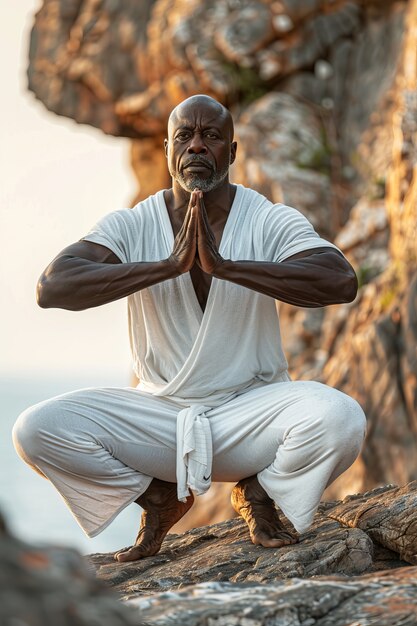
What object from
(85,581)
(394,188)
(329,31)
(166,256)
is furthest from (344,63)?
(85,581)

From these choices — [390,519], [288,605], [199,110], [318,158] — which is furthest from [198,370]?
[318,158]

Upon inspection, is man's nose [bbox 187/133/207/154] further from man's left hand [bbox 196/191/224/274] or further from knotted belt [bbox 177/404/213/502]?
knotted belt [bbox 177/404/213/502]

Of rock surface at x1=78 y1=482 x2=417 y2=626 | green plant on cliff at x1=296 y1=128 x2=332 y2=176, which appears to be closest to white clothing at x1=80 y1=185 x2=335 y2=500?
rock surface at x1=78 y1=482 x2=417 y2=626

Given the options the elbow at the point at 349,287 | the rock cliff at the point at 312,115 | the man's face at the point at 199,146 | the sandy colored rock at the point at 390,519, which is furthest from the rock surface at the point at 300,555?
the rock cliff at the point at 312,115

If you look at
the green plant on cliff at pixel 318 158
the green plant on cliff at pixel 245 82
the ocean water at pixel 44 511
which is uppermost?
the green plant on cliff at pixel 245 82

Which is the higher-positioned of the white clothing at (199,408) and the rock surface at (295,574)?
the white clothing at (199,408)

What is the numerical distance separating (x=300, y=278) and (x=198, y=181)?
67 cm

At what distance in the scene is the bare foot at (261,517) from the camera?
483 centimetres

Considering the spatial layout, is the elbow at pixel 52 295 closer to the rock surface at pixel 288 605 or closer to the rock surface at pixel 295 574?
the rock surface at pixel 295 574

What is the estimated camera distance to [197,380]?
4.97 meters

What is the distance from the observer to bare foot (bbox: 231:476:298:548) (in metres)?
4.83

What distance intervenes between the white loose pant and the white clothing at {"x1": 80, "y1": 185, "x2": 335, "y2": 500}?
0.40 feet

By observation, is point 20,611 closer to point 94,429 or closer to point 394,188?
point 94,429

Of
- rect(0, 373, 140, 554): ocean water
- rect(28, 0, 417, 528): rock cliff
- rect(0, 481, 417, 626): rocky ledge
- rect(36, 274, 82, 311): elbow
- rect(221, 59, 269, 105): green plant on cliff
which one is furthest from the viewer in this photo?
rect(0, 373, 140, 554): ocean water
